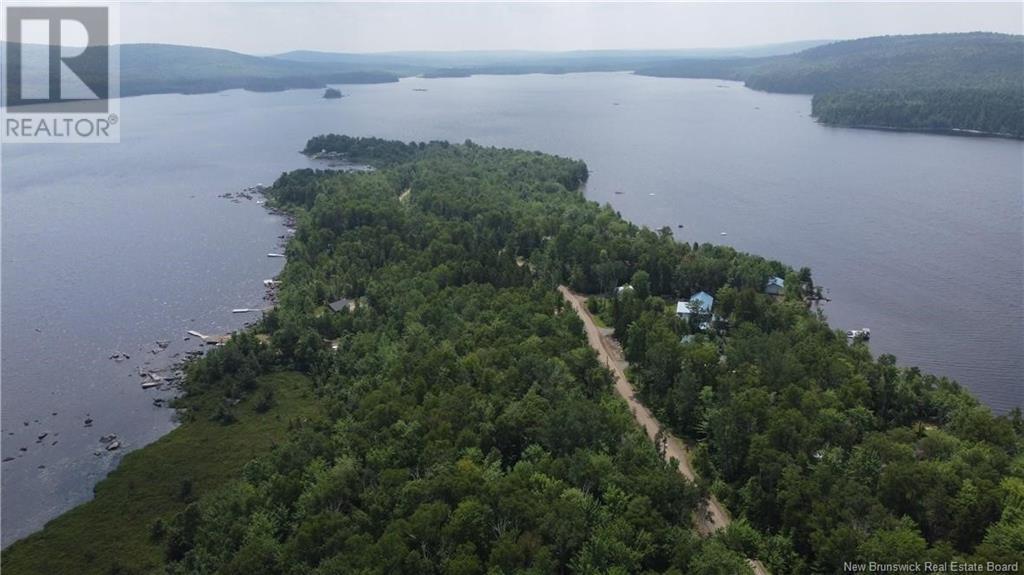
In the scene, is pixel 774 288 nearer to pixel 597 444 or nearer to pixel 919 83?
pixel 597 444

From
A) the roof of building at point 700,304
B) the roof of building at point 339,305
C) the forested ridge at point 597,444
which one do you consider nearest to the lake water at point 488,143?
the roof of building at point 339,305

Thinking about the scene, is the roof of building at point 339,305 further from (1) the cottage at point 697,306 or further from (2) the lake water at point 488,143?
(1) the cottage at point 697,306

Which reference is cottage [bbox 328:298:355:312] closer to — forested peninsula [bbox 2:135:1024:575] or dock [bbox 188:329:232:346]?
forested peninsula [bbox 2:135:1024:575]

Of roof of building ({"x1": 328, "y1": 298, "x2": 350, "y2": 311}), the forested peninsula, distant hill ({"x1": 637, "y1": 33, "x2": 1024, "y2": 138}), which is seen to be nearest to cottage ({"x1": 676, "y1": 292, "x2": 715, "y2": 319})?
the forested peninsula

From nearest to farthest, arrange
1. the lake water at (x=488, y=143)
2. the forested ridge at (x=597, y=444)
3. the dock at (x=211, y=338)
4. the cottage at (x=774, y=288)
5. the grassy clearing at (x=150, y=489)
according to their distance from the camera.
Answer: the forested ridge at (x=597, y=444) → the grassy clearing at (x=150, y=489) → the lake water at (x=488, y=143) → the dock at (x=211, y=338) → the cottage at (x=774, y=288)

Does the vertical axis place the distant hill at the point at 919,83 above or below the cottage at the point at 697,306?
above

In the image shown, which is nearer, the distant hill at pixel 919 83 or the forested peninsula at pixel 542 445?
the forested peninsula at pixel 542 445
